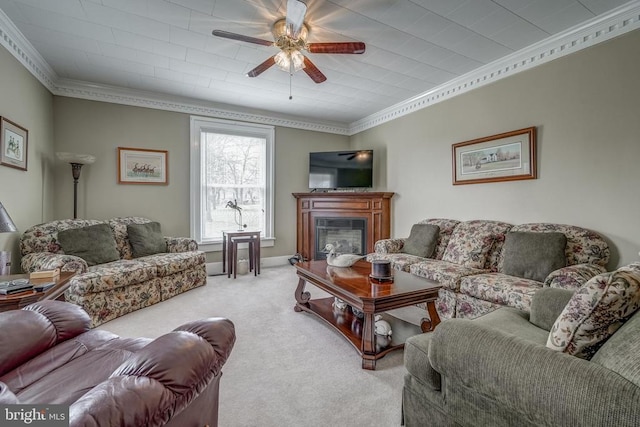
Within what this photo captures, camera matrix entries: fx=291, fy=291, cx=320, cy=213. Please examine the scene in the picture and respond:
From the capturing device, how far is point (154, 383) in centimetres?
68

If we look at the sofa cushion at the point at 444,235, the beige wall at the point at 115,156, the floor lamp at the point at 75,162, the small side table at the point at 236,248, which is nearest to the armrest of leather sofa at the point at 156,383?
the sofa cushion at the point at 444,235

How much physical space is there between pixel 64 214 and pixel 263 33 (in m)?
3.36

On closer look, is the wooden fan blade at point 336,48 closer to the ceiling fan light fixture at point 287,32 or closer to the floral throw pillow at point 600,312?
the ceiling fan light fixture at point 287,32

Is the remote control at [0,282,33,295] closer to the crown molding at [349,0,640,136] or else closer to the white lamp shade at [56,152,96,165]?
the white lamp shade at [56,152,96,165]

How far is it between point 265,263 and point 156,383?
4.43 metres

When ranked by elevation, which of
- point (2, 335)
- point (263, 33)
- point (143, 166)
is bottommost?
point (2, 335)

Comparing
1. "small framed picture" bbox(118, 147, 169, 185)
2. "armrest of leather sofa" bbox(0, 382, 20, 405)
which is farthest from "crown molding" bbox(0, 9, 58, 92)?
"armrest of leather sofa" bbox(0, 382, 20, 405)

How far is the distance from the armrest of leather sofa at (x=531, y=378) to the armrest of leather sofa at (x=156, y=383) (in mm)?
830

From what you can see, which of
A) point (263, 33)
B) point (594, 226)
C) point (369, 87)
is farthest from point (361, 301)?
point (369, 87)

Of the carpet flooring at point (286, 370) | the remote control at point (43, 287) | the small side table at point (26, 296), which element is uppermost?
the remote control at point (43, 287)

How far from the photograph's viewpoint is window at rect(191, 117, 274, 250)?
450cm

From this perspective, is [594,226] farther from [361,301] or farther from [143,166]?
[143,166]

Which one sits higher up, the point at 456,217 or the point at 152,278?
the point at 456,217

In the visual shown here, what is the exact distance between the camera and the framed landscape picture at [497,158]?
3092 mm
